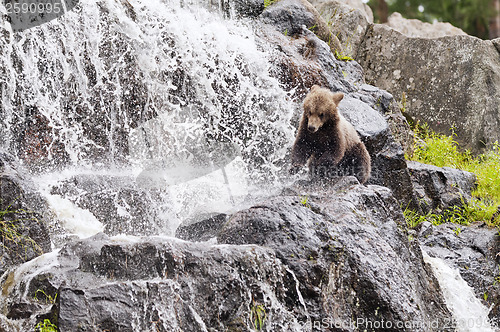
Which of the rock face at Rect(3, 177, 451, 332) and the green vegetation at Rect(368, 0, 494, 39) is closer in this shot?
the rock face at Rect(3, 177, 451, 332)

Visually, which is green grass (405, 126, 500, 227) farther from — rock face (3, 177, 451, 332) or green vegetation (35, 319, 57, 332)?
green vegetation (35, 319, 57, 332)

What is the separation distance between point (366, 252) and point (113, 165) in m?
3.54

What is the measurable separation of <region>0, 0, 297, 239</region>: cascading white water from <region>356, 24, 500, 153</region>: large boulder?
4117 millimetres

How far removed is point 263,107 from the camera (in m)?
7.82

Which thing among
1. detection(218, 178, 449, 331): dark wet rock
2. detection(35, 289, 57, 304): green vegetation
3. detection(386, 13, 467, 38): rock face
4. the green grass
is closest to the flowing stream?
detection(218, 178, 449, 331): dark wet rock

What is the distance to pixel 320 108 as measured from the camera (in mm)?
6230

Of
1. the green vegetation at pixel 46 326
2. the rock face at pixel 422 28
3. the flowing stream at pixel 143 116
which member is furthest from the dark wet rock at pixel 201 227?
the rock face at pixel 422 28

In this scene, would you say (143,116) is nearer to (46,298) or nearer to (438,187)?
(46,298)

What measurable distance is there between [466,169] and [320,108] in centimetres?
481

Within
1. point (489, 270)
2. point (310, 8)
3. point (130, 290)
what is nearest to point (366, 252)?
point (130, 290)

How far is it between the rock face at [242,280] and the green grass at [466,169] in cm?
287

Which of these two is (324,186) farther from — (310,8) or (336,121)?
(310,8)

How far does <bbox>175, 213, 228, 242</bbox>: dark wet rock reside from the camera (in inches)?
206

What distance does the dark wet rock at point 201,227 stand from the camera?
5.23 meters
